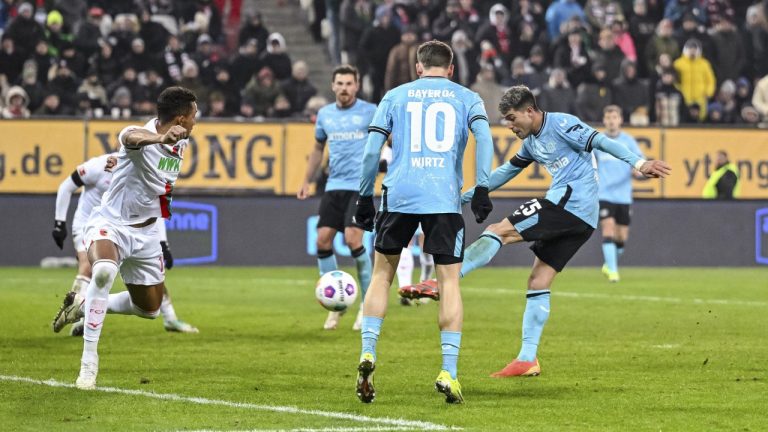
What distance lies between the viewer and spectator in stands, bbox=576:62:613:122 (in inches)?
961

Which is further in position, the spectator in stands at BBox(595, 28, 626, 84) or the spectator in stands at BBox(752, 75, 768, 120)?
the spectator in stands at BBox(752, 75, 768, 120)

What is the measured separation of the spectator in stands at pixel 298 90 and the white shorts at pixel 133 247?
1443cm

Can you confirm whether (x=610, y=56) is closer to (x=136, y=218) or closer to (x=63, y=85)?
(x=63, y=85)

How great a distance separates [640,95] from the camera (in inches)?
979

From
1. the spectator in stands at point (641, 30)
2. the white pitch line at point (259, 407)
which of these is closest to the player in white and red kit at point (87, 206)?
the white pitch line at point (259, 407)

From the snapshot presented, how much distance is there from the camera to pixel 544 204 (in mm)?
10219

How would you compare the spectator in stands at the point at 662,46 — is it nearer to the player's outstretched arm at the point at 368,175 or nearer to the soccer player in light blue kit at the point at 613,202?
the soccer player in light blue kit at the point at 613,202

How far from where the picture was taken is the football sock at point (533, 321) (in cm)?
1009

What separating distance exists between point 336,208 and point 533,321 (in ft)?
12.9

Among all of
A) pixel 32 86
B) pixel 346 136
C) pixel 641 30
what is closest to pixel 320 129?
pixel 346 136

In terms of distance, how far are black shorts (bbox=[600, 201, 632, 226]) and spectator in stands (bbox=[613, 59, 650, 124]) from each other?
402cm

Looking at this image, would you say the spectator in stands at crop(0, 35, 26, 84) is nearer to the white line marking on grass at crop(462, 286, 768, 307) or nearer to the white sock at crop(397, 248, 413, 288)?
the white line marking on grass at crop(462, 286, 768, 307)

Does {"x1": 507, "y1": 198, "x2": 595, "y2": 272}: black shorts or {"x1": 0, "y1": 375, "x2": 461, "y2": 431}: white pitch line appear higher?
{"x1": 507, "y1": 198, "x2": 595, "y2": 272}: black shorts

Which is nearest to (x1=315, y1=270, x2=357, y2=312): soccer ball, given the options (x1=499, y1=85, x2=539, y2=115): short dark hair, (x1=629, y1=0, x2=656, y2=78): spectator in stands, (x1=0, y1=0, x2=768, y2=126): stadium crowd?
(x1=499, y1=85, x2=539, y2=115): short dark hair
